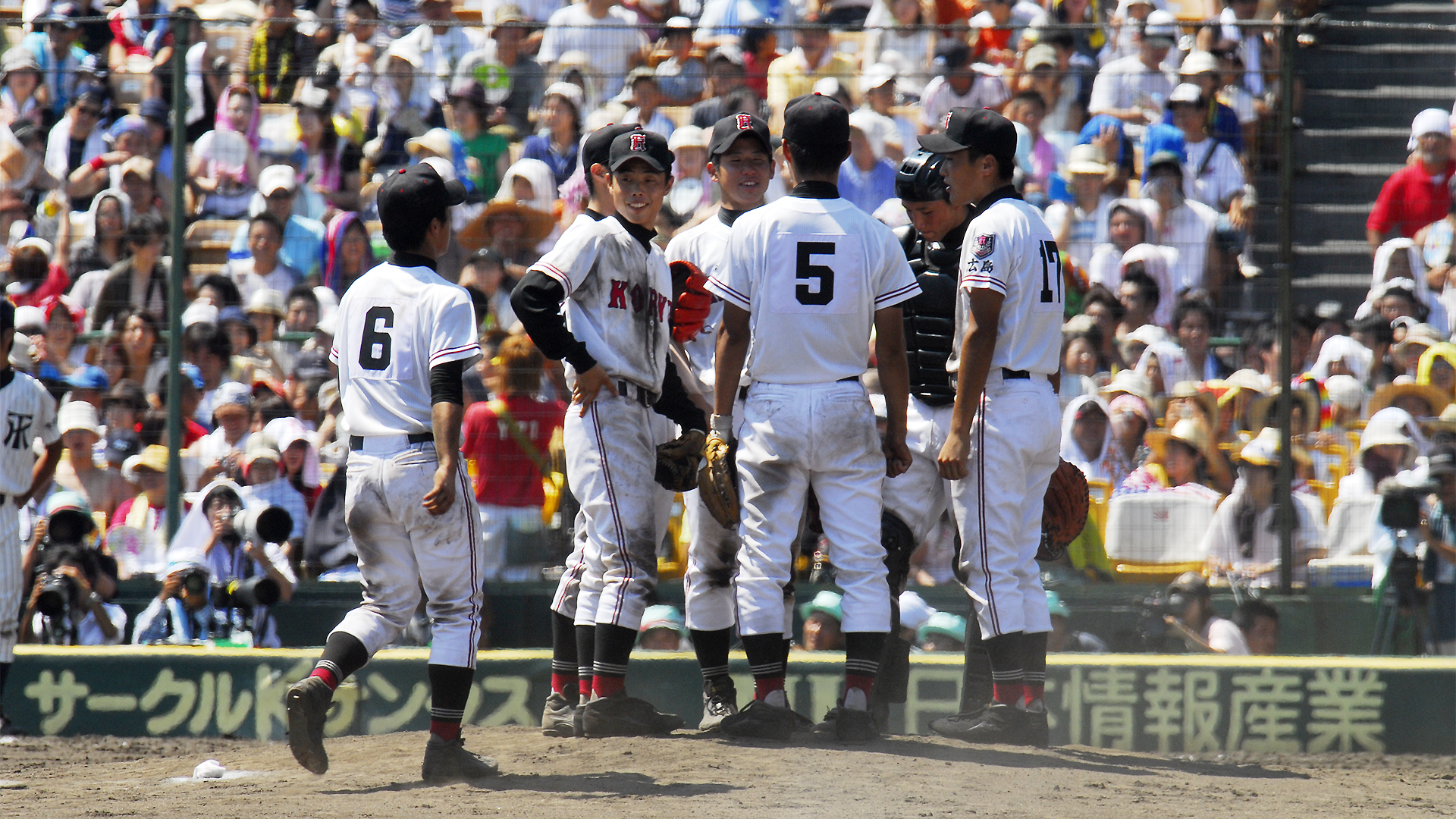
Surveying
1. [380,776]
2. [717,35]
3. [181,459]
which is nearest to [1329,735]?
[380,776]

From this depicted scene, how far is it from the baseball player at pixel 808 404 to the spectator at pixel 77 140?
549 cm

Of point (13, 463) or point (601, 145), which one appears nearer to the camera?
point (601, 145)

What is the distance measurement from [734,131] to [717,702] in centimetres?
193

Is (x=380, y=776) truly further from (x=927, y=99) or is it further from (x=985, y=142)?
(x=927, y=99)

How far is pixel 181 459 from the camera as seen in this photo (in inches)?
286

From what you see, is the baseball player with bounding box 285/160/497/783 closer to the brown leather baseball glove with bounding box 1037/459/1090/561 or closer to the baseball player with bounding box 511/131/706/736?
the baseball player with bounding box 511/131/706/736

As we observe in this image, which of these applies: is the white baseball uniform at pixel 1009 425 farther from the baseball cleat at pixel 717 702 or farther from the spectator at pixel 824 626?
the spectator at pixel 824 626

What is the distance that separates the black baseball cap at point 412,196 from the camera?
468cm

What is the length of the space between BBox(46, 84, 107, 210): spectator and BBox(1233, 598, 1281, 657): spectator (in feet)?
21.8

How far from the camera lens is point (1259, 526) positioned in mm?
6965

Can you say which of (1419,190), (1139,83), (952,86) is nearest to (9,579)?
(952,86)

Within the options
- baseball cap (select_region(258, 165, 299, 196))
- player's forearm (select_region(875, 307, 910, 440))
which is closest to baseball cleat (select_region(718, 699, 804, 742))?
player's forearm (select_region(875, 307, 910, 440))

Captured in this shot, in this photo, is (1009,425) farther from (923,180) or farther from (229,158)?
(229,158)

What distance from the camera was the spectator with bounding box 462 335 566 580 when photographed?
283 inches
